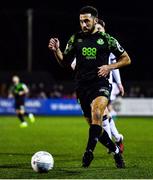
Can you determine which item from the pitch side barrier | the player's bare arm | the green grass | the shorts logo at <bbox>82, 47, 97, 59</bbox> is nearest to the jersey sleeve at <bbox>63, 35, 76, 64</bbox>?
the player's bare arm

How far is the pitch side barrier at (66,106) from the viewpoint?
118 feet

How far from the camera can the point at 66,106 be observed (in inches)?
1462

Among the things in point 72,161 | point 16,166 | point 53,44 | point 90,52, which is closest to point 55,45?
point 53,44

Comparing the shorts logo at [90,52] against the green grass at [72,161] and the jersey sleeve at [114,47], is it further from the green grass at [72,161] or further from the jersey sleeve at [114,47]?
the green grass at [72,161]

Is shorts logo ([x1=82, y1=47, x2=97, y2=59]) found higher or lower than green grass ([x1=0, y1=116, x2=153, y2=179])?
higher

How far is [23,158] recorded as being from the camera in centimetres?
1112

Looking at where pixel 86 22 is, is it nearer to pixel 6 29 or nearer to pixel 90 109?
pixel 90 109

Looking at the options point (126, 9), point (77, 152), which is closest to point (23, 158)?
point (77, 152)

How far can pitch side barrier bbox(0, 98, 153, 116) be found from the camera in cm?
3609

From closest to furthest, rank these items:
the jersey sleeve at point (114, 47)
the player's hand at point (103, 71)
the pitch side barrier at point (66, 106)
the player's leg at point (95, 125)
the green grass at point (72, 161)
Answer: the green grass at point (72, 161), the player's leg at point (95, 125), the player's hand at point (103, 71), the jersey sleeve at point (114, 47), the pitch side barrier at point (66, 106)

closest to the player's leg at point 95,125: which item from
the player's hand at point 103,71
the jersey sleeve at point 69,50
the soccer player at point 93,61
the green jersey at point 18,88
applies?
the soccer player at point 93,61

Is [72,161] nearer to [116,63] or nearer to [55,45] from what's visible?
[116,63]

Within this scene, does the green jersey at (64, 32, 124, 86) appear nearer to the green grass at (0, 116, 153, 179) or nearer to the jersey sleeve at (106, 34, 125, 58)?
the jersey sleeve at (106, 34, 125, 58)

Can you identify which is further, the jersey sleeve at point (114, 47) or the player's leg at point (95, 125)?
the jersey sleeve at point (114, 47)
